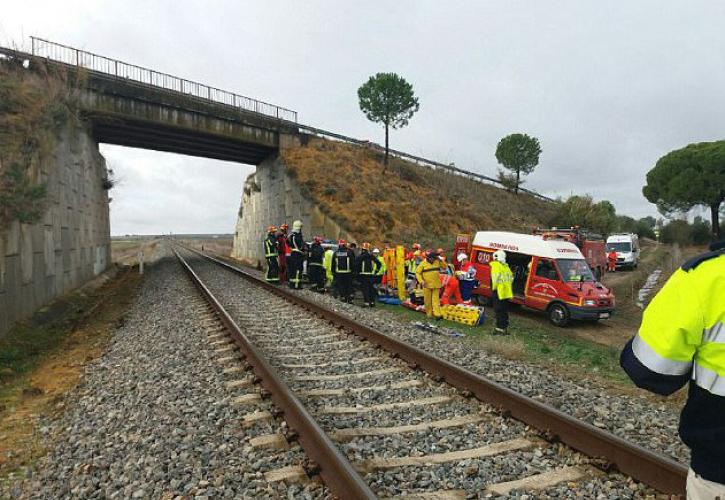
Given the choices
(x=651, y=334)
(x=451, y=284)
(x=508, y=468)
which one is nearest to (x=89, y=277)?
(x=451, y=284)

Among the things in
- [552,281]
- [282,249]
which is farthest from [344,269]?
[552,281]

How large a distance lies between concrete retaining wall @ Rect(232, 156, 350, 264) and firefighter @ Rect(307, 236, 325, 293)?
8.80 meters

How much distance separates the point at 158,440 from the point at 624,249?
31.6 meters

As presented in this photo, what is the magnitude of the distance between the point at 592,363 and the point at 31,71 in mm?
21913

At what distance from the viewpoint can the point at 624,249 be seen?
29.4m

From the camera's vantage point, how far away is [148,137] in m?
26.2

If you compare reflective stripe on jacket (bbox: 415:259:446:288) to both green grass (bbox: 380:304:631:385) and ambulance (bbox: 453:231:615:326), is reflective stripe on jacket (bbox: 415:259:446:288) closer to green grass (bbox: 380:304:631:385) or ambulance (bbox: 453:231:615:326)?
green grass (bbox: 380:304:631:385)

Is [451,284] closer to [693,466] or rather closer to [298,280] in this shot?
[298,280]

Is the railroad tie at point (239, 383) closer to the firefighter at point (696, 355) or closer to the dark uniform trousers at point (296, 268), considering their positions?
the firefighter at point (696, 355)

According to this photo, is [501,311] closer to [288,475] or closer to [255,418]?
[255,418]

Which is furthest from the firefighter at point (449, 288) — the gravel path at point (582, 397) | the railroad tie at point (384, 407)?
the railroad tie at point (384, 407)

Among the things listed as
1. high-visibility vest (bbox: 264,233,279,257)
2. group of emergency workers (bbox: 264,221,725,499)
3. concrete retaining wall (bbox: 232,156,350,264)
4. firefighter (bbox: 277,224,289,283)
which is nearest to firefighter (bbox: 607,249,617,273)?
concrete retaining wall (bbox: 232,156,350,264)

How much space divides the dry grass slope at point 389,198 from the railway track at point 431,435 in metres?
18.7

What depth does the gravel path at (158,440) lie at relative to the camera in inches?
136
